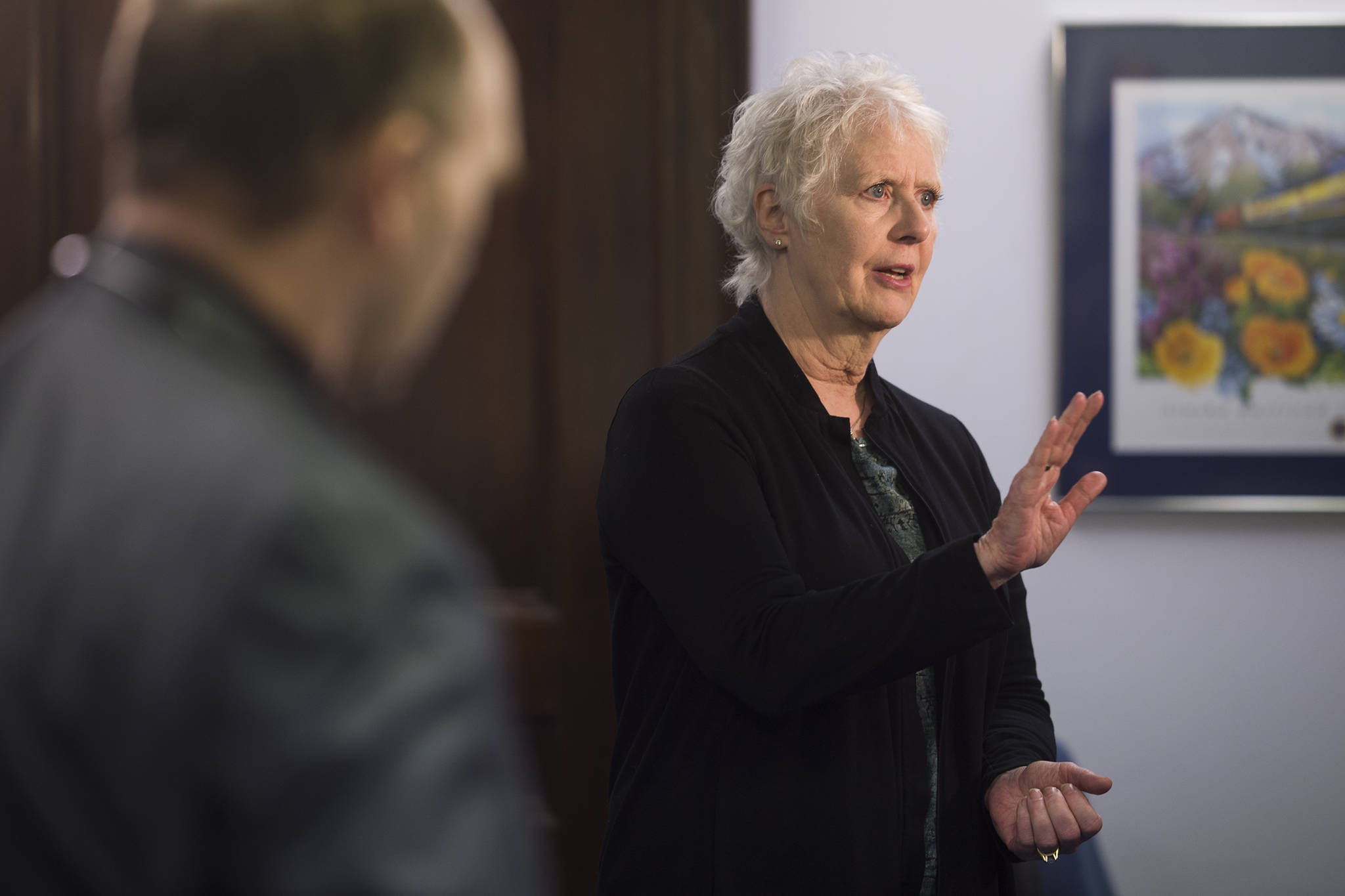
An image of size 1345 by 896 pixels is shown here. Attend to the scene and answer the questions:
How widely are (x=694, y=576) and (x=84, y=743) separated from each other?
82cm

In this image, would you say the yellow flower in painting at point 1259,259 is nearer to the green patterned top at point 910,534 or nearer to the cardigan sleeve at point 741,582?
the green patterned top at point 910,534

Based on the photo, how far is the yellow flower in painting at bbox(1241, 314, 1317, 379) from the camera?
7.18 ft

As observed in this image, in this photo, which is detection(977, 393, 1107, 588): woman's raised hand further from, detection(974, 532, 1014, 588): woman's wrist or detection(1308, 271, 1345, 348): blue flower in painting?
detection(1308, 271, 1345, 348): blue flower in painting

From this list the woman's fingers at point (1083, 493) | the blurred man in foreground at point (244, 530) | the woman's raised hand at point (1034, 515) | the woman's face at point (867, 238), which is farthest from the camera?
the woman's face at point (867, 238)

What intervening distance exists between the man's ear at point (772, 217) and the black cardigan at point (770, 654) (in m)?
0.17

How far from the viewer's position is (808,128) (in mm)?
1451

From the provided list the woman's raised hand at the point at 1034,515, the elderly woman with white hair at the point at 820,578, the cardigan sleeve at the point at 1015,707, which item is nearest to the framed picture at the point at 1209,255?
the cardigan sleeve at the point at 1015,707

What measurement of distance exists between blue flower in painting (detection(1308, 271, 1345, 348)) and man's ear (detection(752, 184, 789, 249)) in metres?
1.26

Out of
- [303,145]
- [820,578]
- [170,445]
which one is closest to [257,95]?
[303,145]

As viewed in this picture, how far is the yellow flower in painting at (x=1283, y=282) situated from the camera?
218cm

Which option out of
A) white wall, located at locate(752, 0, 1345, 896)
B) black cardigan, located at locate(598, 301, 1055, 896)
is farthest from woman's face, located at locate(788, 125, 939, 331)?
white wall, located at locate(752, 0, 1345, 896)

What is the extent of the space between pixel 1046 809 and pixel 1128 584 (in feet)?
3.24

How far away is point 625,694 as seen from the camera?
135 cm

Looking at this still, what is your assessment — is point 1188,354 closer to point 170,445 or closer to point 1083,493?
point 1083,493
